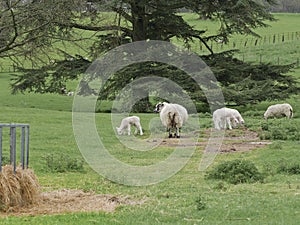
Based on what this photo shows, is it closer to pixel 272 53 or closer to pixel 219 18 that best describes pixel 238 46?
pixel 272 53

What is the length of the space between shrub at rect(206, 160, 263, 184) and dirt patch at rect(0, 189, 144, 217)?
11.1 feet

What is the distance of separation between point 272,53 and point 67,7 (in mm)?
48681

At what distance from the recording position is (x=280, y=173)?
15711 mm

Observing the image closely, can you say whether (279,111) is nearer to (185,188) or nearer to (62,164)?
(62,164)

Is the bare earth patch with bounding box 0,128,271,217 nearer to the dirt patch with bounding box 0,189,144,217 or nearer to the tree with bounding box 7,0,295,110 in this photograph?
the dirt patch with bounding box 0,189,144,217

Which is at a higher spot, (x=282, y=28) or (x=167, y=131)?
(x=282, y=28)

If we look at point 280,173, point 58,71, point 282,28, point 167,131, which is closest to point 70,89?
point 58,71

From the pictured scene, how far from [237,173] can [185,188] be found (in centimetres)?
183

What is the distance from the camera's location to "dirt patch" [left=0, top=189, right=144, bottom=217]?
10.9m

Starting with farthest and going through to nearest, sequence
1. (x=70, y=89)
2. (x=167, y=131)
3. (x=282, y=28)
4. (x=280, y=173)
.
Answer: (x=282, y=28) → (x=70, y=89) → (x=167, y=131) → (x=280, y=173)

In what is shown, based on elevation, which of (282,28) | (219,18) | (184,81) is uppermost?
(282,28)

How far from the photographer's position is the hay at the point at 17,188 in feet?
35.7

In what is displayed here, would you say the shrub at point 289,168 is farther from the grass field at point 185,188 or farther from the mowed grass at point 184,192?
the mowed grass at point 184,192

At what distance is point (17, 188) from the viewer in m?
11.2
